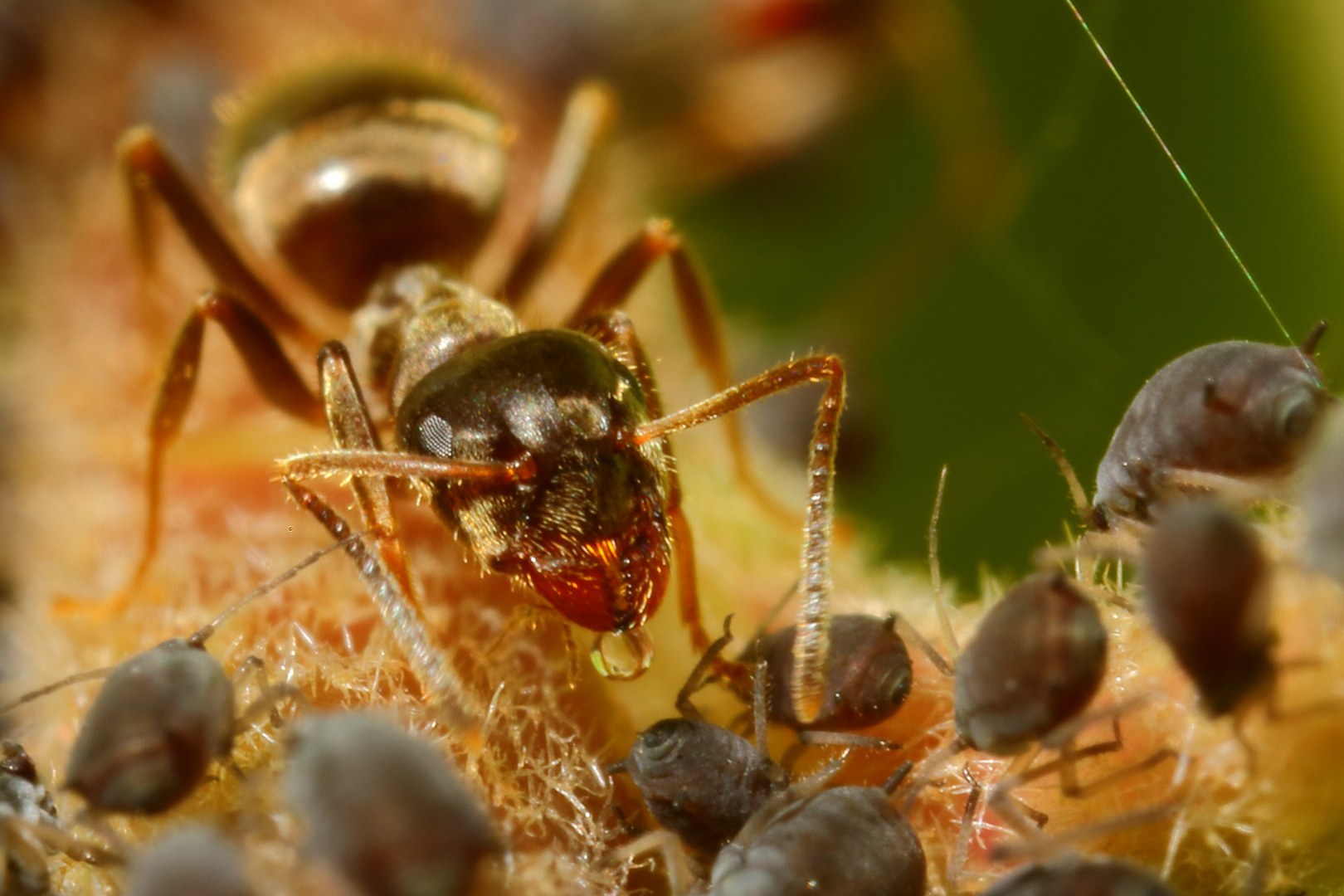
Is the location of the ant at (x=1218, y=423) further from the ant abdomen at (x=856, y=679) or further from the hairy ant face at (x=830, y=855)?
the hairy ant face at (x=830, y=855)

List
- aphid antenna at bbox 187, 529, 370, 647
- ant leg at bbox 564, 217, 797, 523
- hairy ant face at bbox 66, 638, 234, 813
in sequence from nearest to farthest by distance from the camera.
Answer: hairy ant face at bbox 66, 638, 234, 813 < aphid antenna at bbox 187, 529, 370, 647 < ant leg at bbox 564, 217, 797, 523

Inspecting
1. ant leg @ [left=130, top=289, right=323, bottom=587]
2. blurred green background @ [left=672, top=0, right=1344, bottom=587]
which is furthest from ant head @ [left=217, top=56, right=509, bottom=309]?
blurred green background @ [left=672, top=0, right=1344, bottom=587]

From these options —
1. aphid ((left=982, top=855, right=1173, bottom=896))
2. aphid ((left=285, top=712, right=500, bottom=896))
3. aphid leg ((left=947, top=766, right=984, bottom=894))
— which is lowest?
aphid leg ((left=947, top=766, right=984, bottom=894))

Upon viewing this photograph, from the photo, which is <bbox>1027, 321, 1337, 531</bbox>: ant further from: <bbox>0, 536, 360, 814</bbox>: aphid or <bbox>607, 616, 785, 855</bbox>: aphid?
<bbox>0, 536, 360, 814</bbox>: aphid

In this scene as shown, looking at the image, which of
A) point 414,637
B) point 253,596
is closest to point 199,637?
point 253,596

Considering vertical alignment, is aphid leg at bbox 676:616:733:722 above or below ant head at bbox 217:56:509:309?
below

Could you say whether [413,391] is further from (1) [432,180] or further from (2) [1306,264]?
(2) [1306,264]
